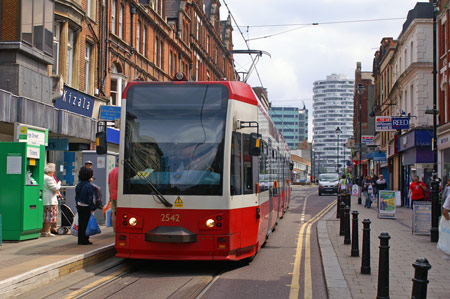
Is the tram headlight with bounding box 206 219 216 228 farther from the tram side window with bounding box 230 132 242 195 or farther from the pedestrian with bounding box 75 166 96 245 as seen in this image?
the pedestrian with bounding box 75 166 96 245

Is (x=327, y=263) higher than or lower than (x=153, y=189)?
lower

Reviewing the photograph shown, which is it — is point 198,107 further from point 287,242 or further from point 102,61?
point 102,61

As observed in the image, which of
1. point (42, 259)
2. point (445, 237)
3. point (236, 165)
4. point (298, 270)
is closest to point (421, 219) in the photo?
point (298, 270)

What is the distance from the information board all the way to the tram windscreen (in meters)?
8.18

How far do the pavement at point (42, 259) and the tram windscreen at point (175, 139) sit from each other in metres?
1.56

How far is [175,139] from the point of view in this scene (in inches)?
379

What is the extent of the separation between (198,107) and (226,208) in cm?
186

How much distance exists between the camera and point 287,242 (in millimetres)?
14320

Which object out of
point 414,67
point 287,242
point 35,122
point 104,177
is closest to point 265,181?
point 287,242

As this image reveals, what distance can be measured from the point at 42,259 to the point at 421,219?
1048cm

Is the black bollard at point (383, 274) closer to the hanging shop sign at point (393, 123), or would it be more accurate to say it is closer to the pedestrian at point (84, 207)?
the pedestrian at point (84, 207)

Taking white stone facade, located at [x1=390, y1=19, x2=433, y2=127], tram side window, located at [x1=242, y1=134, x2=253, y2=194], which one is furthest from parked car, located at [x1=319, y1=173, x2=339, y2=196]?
tram side window, located at [x1=242, y1=134, x2=253, y2=194]

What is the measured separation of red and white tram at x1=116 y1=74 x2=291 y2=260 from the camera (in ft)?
30.8

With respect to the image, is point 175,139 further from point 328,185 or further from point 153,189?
point 328,185
